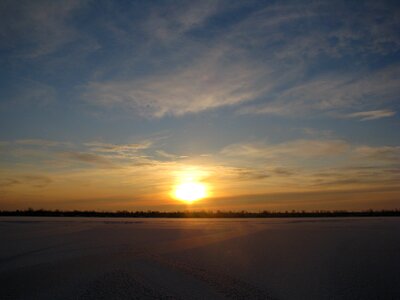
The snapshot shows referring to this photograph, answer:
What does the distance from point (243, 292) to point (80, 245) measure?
4.29 metres

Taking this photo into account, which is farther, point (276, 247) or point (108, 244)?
point (108, 244)

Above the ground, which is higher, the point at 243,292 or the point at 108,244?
the point at 108,244

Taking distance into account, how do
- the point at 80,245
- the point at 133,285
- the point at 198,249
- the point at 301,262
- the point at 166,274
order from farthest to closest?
the point at 80,245 < the point at 198,249 < the point at 301,262 < the point at 166,274 < the point at 133,285

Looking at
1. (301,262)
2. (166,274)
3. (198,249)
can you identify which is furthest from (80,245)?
(301,262)

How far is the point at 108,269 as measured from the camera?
4852 mm

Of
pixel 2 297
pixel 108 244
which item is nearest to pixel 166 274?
pixel 2 297

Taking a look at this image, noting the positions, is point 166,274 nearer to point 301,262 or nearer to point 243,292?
point 243,292

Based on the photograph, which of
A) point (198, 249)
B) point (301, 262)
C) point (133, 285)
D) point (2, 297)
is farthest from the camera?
point (198, 249)

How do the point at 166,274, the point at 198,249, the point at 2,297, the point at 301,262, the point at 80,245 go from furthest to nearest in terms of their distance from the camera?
1. the point at 80,245
2. the point at 198,249
3. the point at 301,262
4. the point at 166,274
5. the point at 2,297

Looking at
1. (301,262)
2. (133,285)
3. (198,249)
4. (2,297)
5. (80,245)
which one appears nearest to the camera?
(2,297)

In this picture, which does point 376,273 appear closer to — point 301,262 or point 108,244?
point 301,262

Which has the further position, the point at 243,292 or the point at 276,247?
the point at 276,247

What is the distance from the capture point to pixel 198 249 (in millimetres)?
6633

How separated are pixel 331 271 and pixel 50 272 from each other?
347 centimetres
